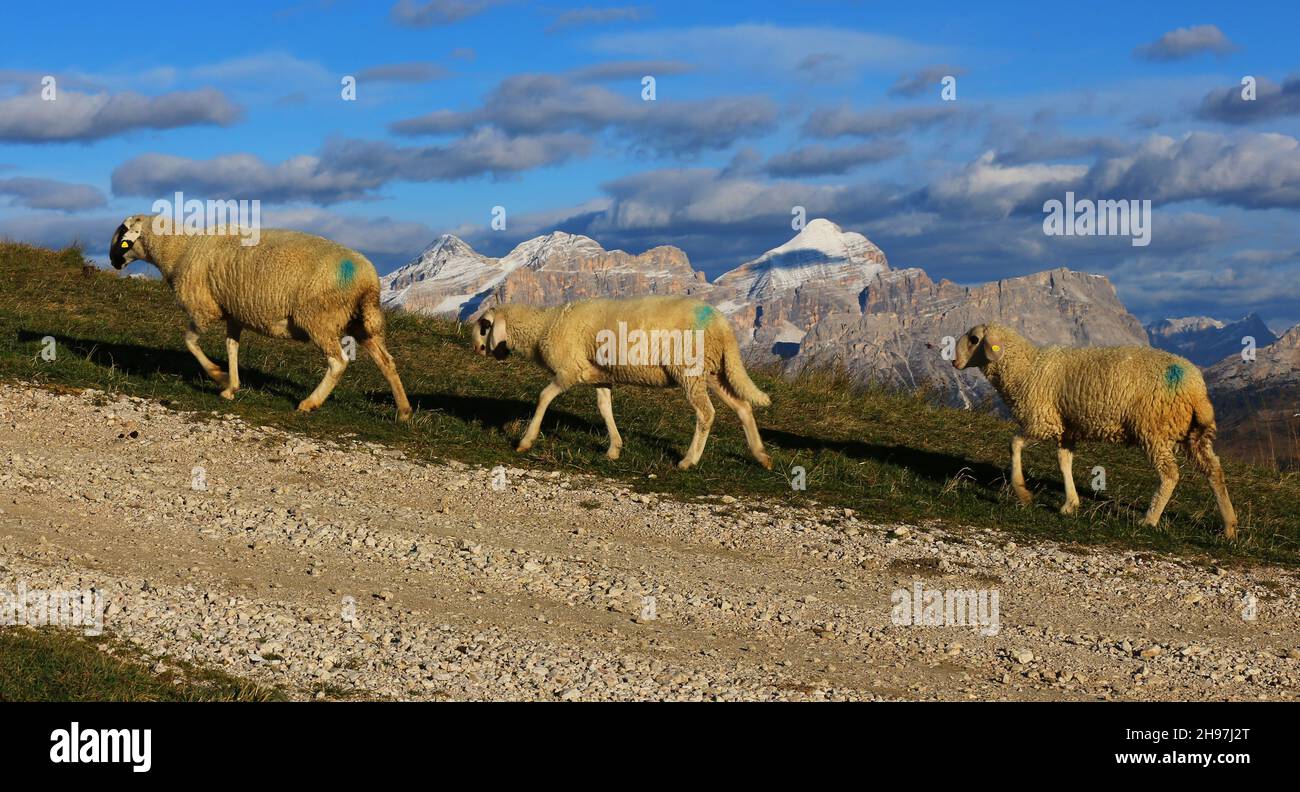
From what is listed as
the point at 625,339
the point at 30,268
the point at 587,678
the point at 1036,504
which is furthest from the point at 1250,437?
the point at 30,268

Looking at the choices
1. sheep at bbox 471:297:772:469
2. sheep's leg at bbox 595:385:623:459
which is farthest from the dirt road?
sheep at bbox 471:297:772:469

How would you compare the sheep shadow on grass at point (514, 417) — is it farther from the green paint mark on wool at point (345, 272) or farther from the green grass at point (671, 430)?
the green paint mark on wool at point (345, 272)

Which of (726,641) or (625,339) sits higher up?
(625,339)

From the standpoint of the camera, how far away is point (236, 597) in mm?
9555

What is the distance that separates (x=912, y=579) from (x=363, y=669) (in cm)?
529

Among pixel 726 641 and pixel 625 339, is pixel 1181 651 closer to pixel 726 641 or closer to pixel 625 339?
pixel 726 641

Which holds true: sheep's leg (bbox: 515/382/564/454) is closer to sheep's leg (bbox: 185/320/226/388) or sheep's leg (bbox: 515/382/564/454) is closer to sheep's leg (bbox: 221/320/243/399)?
sheep's leg (bbox: 221/320/243/399)

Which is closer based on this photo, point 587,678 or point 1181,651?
point 587,678

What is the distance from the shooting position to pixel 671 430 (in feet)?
58.2

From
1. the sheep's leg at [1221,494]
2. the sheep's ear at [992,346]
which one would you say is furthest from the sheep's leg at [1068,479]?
the sheep's leg at [1221,494]

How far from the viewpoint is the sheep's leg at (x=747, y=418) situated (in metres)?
15.2

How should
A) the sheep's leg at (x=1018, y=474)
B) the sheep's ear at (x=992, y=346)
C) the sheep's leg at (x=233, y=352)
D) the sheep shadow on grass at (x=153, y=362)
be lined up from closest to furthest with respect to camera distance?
the sheep's leg at (x=1018, y=474)
the sheep's ear at (x=992, y=346)
the sheep's leg at (x=233, y=352)
the sheep shadow on grass at (x=153, y=362)

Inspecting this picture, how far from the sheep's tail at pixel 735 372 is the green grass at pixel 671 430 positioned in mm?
897

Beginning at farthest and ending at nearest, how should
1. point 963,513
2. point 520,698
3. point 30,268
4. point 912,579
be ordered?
point 30,268
point 963,513
point 912,579
point 520,698
